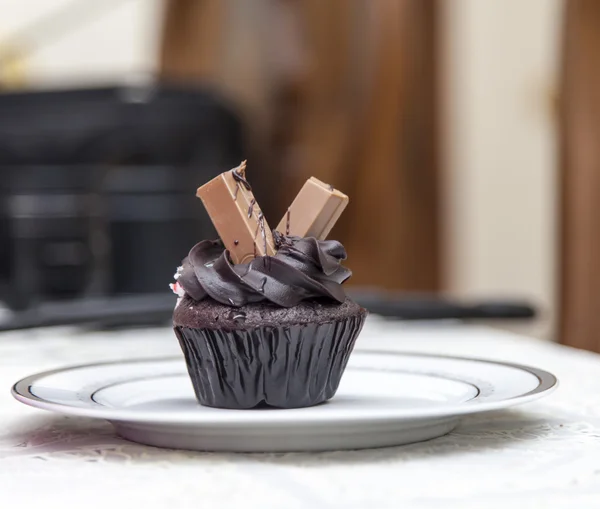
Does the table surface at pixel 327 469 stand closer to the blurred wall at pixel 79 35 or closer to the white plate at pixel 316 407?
the white plate at pixel 316 407

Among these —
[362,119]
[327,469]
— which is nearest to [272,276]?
[327,469]

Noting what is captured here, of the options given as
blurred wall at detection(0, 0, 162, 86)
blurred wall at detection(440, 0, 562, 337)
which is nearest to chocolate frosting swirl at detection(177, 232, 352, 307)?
blurred wall at detection(440, 0, 562, 337)

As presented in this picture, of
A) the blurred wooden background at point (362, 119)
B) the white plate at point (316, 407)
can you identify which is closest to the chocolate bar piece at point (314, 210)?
the white plate at point (316, 407)

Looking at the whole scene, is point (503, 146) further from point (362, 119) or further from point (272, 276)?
point (272, 276)

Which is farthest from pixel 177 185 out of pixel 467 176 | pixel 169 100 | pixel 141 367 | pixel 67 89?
pixel 141 367

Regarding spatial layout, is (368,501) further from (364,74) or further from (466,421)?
(364,74)

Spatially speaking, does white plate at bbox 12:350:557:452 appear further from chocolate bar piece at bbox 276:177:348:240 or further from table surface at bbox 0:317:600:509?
chocolate bar piece at bbox 276:177:348:240
